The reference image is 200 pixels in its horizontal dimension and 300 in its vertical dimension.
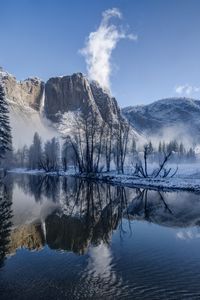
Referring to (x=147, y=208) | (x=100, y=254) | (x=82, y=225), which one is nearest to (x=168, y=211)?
(x=147, y=208)

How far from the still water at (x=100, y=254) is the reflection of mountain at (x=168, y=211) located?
0.07 meters

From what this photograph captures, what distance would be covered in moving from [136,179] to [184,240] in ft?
141

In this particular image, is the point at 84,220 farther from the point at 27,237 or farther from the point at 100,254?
the point at 100,254

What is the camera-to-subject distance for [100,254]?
16.2 m

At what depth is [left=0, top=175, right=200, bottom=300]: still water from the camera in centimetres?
1188

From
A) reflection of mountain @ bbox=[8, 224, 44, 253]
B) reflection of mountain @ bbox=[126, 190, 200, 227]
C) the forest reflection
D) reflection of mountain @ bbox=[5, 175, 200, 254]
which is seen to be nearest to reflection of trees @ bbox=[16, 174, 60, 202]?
reflection of mountain @ bbox=[5, 175, 200, 254]

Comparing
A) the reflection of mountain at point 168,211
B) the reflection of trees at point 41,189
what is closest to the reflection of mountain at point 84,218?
the reflection of mountain at point 168,211

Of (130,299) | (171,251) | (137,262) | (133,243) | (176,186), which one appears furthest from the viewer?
(176,186)

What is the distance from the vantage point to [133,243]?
18797 mm

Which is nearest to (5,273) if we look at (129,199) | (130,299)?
(130,299)

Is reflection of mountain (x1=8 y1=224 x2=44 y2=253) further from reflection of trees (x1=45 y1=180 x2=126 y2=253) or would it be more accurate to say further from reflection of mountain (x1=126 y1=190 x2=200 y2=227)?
reflection of mountain (x1=126 y1=190 x2=200 y2=227)

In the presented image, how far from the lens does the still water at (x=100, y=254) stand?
1188 cm

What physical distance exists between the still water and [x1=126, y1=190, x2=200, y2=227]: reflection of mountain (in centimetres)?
7

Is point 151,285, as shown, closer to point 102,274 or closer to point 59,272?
point 102,274
